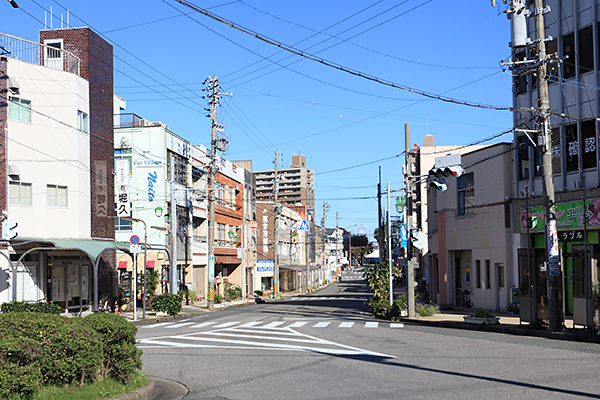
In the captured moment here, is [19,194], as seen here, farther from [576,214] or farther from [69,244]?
[576,214]

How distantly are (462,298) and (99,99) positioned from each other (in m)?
A: 23.4

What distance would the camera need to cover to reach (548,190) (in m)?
18.7

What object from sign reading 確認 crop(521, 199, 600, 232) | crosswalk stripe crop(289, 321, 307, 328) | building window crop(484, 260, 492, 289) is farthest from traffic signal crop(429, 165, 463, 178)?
building window crop(484, 260, 492, 289)

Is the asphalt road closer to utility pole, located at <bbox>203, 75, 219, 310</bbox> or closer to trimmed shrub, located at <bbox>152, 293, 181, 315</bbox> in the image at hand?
trimmed shrub, located at <bbox>152, 293, 181, 315</bbox>

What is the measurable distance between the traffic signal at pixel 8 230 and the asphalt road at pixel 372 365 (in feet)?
30.3

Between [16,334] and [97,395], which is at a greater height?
[16,334]

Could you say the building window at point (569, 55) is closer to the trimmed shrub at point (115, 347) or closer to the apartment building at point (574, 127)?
the apartment building at point (574, 127)

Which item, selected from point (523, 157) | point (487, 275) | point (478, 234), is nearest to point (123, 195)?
point (478, 234)

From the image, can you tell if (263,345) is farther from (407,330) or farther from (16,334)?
(16,334)

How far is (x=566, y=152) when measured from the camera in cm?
2466

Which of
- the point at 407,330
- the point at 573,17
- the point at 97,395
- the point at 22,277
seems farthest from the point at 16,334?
the point at 573,17

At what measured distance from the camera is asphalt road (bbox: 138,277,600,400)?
10.1 m

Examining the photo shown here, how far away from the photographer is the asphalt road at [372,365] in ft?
33.2

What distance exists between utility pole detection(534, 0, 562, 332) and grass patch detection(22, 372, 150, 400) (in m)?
13.0
